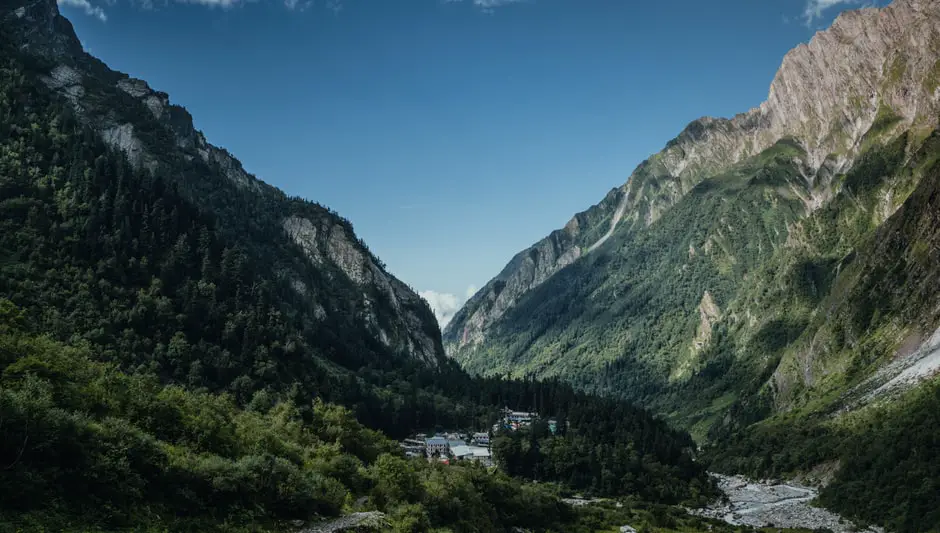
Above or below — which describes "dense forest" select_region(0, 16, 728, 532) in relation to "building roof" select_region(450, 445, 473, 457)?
above

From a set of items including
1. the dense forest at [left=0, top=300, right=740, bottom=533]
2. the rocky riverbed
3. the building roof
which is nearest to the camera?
the dense forest at [left=0, top=300, right=740, bottom=533]

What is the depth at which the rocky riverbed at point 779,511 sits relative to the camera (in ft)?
503

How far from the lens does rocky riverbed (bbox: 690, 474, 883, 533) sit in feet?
503

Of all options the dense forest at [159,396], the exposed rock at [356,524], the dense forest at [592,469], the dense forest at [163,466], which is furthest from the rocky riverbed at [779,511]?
the exposed rock at [356,524]

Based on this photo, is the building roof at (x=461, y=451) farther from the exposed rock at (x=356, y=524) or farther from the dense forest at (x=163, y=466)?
the exposed rock at (x=356, y=524)

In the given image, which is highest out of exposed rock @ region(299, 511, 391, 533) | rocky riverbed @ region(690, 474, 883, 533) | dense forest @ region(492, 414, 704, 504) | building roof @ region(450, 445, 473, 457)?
exposed rock @ region(299, 511, 391, 533)

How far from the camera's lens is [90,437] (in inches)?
2162

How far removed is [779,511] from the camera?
169 metres

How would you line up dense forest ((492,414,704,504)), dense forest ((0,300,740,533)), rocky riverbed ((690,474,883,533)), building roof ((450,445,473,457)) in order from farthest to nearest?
dense forest ((492,414,704,504)), building roof ((450,445,473,457)), rocky riverbed ((690,474,883,533)), dense forest ((0,300,740,533))

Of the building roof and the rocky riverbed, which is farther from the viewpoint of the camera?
the building roof

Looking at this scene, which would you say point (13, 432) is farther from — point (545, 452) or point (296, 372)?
point (545, 452)

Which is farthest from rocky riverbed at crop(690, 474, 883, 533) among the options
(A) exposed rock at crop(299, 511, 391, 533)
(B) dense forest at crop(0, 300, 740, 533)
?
(A) exposed rock at crop(299, 511, 391, 533)

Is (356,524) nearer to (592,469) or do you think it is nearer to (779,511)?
(592,469)

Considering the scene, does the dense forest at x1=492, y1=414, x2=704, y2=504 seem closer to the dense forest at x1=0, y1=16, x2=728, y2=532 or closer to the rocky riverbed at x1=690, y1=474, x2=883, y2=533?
the dense forest at x1=0, y1=16, x2=728, y2=532
